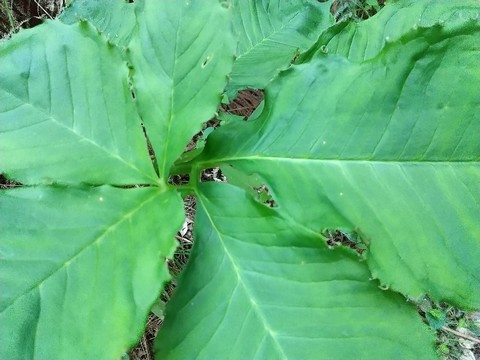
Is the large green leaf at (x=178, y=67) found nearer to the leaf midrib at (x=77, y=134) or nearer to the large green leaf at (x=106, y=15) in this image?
the leaf midrib at (x=77, y=134)

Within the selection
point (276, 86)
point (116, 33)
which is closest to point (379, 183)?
point (276, 86)

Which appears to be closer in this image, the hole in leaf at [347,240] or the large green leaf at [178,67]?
the large green leaf at [178,67]

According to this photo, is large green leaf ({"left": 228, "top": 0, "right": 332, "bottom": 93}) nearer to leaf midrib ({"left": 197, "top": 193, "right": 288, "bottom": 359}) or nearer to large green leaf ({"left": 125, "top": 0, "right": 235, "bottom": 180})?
large green leaf ({"left": 125, "top": 0, "right": 235, "bottom": 180})

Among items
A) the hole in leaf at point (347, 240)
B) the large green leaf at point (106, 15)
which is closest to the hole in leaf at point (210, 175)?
the hole in leaf at point (347, 240)

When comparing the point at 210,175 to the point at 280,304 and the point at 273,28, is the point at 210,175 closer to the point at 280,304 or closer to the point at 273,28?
the point at 273,28

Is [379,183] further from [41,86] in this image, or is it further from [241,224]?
[41,86]
